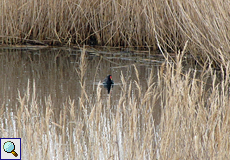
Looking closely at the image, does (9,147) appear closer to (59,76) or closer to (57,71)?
(59,76)

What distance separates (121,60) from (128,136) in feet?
13.0

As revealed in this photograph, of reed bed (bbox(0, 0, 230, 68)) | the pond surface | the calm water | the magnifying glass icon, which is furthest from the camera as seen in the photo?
reed bed (bbox(0, 0, 230, 68))

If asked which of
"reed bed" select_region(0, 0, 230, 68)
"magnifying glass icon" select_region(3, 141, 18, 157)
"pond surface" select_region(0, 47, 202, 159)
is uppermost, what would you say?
"reed bed" select_region(0, 0, 230, 68)

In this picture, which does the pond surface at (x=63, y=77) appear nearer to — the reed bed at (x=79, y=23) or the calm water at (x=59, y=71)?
the calm water at (x=59, y=71)

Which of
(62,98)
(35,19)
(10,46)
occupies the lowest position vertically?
(62,98)

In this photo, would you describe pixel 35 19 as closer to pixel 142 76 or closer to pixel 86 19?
pixel 86 19

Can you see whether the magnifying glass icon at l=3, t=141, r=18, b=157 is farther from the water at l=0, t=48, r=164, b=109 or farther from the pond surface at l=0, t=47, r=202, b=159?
the water at l=0, t=48, r=164, b=109

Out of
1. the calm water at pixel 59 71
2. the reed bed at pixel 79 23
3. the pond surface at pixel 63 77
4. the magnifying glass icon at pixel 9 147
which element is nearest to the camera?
the magnifying glass icon at pixel 9 147

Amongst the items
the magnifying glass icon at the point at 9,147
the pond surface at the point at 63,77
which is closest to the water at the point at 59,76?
the pond surface at the point at 63,77

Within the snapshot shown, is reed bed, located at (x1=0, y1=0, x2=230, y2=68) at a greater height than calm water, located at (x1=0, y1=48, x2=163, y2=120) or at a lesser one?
greater

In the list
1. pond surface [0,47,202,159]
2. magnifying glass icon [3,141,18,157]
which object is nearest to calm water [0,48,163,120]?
pond surface [0,47,202,159]

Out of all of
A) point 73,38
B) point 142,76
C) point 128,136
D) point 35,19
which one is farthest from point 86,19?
point 128,136

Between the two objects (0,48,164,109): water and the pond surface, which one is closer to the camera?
the pond surface

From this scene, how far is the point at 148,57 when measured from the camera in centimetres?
640
